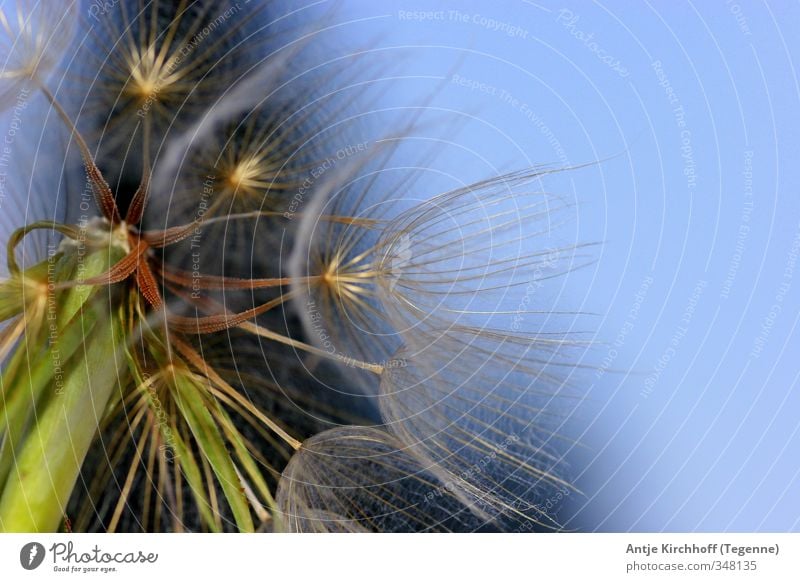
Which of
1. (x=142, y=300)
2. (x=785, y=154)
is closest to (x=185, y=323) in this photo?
(x=142, y=300)

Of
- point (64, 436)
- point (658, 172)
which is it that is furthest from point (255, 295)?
point (658, 172)

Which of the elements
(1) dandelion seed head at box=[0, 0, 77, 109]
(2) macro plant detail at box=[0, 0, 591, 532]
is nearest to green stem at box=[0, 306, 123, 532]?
(2) macro plant detail at box=[0, 0, 591, 532]

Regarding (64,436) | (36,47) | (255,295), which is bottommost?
(64,436)

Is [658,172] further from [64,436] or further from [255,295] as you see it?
[64,436]

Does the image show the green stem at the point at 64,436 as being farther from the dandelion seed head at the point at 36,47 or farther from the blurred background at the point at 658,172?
the blurred background at the point at 658,172

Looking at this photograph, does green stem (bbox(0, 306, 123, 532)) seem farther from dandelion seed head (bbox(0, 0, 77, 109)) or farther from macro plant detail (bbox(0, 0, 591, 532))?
dandelion seed head (bbox(0, 0, 77, 109))

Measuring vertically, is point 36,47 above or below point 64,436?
above
